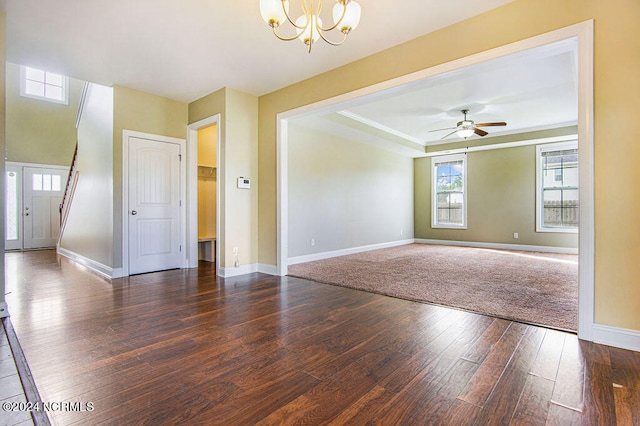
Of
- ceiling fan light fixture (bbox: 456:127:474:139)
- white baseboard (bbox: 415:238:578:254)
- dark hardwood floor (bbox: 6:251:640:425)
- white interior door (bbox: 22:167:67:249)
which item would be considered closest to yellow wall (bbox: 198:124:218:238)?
dark hardwood floor (bbox: 6:251:640:425)

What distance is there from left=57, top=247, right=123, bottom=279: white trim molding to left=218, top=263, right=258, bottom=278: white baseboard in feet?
4.95

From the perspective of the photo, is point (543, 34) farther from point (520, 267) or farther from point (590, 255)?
point (520, 267)

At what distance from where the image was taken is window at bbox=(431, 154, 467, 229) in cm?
876

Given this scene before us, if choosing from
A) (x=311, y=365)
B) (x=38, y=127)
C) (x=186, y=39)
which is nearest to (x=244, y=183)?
(x=186, y=39)

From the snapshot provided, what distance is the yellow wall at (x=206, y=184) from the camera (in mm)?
6168

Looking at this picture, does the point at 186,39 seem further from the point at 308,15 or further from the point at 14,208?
the point at 14,208

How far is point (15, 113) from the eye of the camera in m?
7.90

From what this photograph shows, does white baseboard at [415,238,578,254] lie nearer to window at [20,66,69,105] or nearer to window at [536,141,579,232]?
window at [536,141,579,232]

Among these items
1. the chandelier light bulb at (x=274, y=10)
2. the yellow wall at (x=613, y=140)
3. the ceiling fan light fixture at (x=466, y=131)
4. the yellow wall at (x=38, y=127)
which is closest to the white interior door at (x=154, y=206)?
the chandelier light bulb at (x=274, y=10)

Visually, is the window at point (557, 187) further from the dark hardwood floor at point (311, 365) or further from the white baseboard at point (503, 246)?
the dark hardwood floor at point (311, 365)

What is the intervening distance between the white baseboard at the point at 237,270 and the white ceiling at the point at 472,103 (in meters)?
2.43

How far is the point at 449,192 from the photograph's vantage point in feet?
29.7

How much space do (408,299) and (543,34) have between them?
8.83ft

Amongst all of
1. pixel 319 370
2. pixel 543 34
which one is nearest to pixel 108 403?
pixel 319 370
